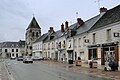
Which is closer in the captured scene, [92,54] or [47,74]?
[47,74]

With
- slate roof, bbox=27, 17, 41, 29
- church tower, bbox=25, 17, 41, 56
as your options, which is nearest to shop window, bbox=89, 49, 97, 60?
church tower, bbox=25, 17, 41, 56

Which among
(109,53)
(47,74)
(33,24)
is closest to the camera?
(47,74)

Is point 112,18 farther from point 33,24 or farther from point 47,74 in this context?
point 33,24

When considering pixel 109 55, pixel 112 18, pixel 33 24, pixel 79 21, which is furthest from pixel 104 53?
pixel 33 24

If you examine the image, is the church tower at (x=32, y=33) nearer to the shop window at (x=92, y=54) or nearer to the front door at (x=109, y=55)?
the shop window at (x=92, y=54)

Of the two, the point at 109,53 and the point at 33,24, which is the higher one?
the point at 33,24

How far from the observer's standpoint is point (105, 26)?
30594 mm

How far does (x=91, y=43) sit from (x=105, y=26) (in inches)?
212

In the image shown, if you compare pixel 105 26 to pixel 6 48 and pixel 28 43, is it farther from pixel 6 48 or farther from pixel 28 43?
pixel 6 48

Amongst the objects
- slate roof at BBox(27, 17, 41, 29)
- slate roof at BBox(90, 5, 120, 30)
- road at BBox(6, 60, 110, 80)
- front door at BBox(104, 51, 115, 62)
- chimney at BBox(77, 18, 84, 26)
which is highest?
slate roof at BBox(27, 17, 41, 29)

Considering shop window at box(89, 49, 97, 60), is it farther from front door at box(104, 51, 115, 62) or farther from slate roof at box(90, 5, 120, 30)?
slate roof at box(90, 5, 120, 30)

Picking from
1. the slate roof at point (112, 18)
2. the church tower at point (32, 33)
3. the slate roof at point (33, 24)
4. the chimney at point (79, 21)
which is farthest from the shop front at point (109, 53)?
the slate roof at point (33, 24)

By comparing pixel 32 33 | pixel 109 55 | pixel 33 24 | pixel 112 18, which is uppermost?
pixel 33 24

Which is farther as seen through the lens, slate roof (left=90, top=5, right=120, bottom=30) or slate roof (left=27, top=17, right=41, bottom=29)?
slate roof (left=27, top=17, right=41, bottom=29)
